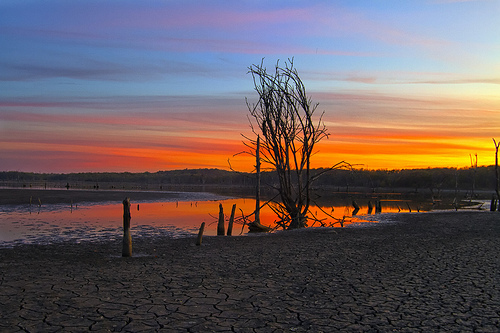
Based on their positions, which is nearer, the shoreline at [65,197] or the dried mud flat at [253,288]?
the dried mud flat at [253,288]

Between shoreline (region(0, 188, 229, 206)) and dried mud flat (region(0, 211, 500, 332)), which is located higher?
shoreline (region(0, 188, 229, 206))

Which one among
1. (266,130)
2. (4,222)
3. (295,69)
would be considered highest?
(295,69)

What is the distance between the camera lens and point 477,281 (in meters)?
8.37

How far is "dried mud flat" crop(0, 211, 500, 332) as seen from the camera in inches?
235

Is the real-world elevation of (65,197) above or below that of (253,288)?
above

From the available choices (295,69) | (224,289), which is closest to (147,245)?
(224,289)

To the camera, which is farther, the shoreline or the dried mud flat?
the shoreline

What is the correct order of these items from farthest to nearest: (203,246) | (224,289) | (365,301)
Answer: (203,246)
(224,289)
(365,301)

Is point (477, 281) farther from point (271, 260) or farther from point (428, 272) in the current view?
point (271, 260)

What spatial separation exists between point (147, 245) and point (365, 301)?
9.22 meters

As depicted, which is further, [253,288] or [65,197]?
[65,197]

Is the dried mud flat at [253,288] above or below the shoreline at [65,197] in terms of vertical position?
below

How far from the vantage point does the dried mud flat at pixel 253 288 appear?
5.96m

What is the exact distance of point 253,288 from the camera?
7.90m
